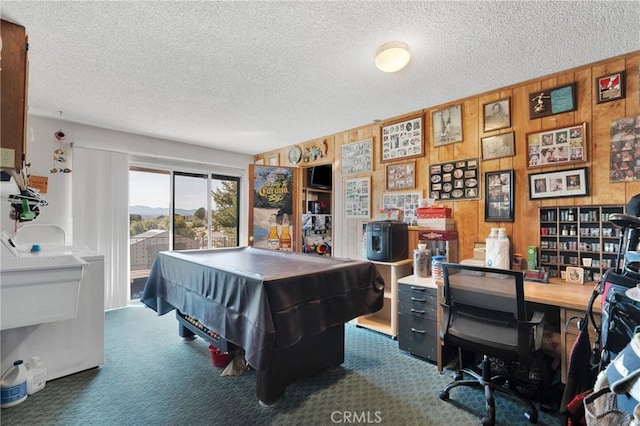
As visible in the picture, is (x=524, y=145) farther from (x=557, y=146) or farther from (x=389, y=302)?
(x=389, y=302)

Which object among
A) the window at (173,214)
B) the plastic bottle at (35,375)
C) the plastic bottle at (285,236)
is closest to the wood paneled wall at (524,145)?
the plastic bottle at (285,236)

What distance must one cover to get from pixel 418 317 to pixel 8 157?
3113mm

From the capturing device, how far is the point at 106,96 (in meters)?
2.83

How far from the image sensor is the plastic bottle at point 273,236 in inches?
171

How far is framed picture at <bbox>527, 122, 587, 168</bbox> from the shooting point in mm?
2217

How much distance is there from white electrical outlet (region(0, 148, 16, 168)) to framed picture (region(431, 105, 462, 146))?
3.37m

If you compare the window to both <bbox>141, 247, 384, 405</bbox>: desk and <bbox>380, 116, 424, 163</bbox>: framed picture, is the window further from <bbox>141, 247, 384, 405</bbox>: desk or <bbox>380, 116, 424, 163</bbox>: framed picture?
<bbox>380, 116, 424, 163</bbox>: framed picture

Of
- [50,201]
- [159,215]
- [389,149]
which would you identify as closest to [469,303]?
[389,149]

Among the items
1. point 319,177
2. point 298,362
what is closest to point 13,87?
point 298,362

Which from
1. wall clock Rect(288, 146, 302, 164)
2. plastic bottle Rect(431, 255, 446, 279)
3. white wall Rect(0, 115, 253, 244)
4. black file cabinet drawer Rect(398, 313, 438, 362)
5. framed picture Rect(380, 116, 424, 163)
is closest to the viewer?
black file cabinet drawer Rect(398, 313, 438, 362)

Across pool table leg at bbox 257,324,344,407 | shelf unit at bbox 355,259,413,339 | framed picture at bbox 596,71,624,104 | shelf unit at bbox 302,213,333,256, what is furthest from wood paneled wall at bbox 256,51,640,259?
shelf unit at bbox 302,213,333,256

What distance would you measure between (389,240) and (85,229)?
147 inches

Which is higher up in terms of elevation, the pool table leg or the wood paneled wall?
the wood paneled wall

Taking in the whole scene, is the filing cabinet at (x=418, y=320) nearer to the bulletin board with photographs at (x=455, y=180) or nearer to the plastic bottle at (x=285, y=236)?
the bulletin board with photographs at (x=455, y=180)
